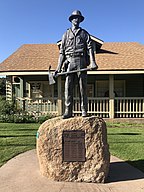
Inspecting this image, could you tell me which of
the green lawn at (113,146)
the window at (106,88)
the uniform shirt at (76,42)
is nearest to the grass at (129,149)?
the green lawn at (113,146)

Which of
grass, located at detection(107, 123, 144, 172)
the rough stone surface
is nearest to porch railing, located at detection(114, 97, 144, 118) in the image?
grass, located at detection(107, 123, 144, 172)

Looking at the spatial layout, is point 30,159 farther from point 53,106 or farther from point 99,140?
point 53,106

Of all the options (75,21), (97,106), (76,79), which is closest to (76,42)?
(75,21)

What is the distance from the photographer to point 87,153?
4738mm

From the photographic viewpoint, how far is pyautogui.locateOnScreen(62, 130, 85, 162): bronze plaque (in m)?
4.75

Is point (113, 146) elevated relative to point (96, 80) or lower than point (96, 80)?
lower

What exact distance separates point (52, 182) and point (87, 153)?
836mm

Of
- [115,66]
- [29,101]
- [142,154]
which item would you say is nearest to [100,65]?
[115,66]

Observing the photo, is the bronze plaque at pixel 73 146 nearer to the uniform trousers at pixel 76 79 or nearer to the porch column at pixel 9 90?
the uniform trousers at pixel 76 79

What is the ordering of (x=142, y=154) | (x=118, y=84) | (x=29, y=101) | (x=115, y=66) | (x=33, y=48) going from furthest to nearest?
(x=33, y=48) < (x=118, y=84) < (x=29, y=101) < (x=115, y=66) < (x=142, y=154)

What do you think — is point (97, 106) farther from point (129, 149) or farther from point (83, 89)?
point (83, 89)

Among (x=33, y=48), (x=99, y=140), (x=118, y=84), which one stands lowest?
(x=99, y=140)

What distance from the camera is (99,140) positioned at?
470 cm

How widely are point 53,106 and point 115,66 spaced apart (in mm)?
4290
